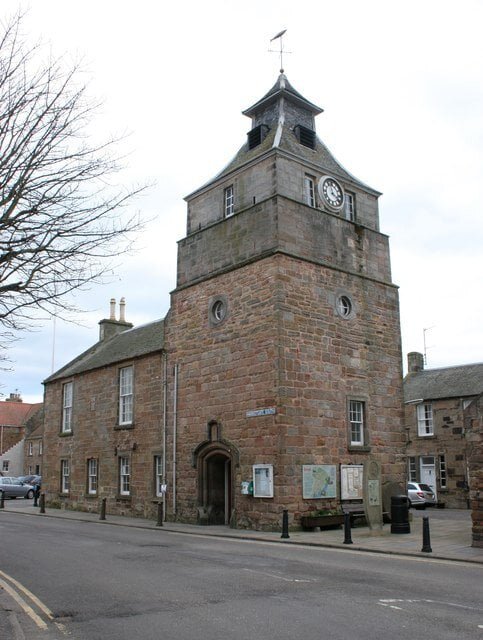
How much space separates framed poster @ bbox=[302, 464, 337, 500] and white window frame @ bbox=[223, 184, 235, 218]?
30.6 feet

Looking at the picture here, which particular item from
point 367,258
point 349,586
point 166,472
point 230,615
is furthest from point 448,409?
point 230,615

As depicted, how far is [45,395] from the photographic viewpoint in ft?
111

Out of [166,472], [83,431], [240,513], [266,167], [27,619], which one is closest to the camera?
[27,619]

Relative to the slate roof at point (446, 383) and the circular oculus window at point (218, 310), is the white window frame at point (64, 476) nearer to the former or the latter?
the circular oculus window at point (218, 310)

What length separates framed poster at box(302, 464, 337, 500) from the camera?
61.1 ft

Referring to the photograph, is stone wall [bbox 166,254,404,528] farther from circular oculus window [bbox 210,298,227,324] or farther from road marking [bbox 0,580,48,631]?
road marking [bbox 0,580,48,631]

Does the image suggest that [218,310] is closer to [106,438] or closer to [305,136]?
[305,136]

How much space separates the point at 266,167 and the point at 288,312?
17.1 feet

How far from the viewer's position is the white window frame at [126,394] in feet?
85.8

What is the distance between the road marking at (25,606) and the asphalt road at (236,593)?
0.07 meters

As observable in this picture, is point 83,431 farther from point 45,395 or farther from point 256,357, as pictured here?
point 256,357

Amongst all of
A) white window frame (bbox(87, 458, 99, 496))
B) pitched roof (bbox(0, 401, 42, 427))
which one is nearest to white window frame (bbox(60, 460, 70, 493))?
white window frame (bbox(87, 458, 99, 496))

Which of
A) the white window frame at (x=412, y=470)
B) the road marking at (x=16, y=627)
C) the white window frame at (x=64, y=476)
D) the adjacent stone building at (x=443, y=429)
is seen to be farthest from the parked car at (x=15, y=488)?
the road marking at (x=16, y=627)

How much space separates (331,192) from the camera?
2252 cm
